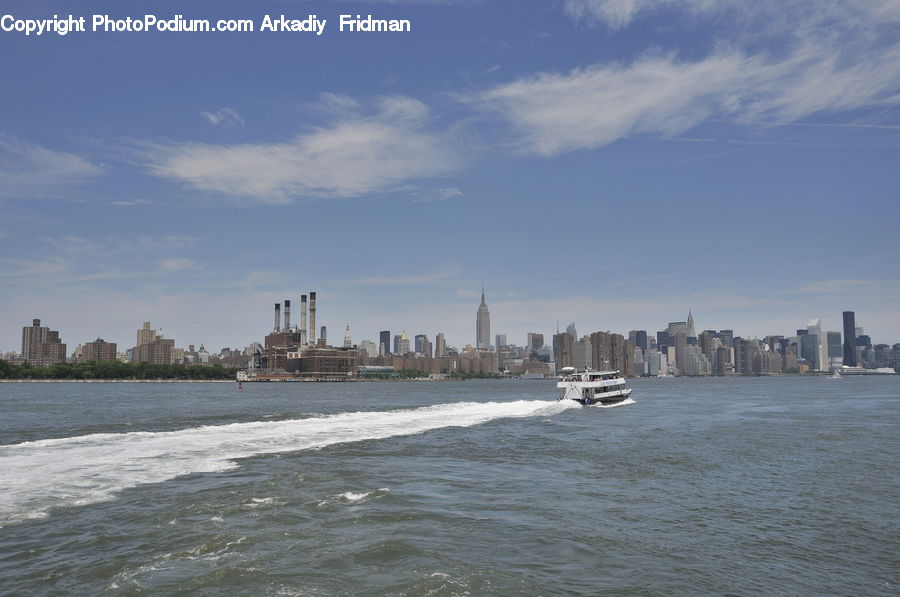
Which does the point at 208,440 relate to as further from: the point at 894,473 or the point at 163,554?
the point at 894,473

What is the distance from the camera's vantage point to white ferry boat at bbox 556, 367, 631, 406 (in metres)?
89.3

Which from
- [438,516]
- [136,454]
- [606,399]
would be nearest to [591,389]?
[606,399]

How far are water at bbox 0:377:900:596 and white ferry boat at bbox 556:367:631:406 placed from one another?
41561mm

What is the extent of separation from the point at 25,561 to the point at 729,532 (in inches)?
876

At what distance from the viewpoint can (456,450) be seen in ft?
140

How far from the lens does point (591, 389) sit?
89.6m

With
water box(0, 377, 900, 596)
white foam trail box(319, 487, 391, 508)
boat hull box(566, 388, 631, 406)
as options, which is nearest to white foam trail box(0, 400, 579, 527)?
water box(0, 377, 900, 596)

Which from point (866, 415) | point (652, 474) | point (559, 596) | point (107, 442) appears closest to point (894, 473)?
point (652, 474)

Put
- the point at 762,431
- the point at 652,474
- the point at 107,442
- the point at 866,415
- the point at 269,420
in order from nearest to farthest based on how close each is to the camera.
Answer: the point at 652,474, the point at 107,442, the point at 762,431, the point at 269,420, the point at 866,415

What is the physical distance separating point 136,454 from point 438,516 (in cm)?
2224

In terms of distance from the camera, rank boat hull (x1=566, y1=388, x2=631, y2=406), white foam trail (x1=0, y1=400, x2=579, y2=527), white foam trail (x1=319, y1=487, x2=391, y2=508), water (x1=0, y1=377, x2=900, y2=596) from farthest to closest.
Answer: boat hull (x1=566, y1=388, x2=631, y2=406) < white foam trail (x1=0, y1=400, x2=579, y2=527) < white foam trail (x1=319, y1=487, x2=391, y2=508) < water (x1=0, y1=377, x2=900, y2=596)

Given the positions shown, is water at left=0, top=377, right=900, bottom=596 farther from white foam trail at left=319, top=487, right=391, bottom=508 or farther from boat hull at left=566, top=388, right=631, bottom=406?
boat hull at left=566, top=388, right=631, bottom=406

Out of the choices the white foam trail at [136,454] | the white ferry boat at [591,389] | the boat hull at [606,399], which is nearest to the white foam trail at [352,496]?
the white foam trail at [136,454]

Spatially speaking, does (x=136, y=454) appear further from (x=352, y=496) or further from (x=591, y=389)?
(x=591, y=389)
